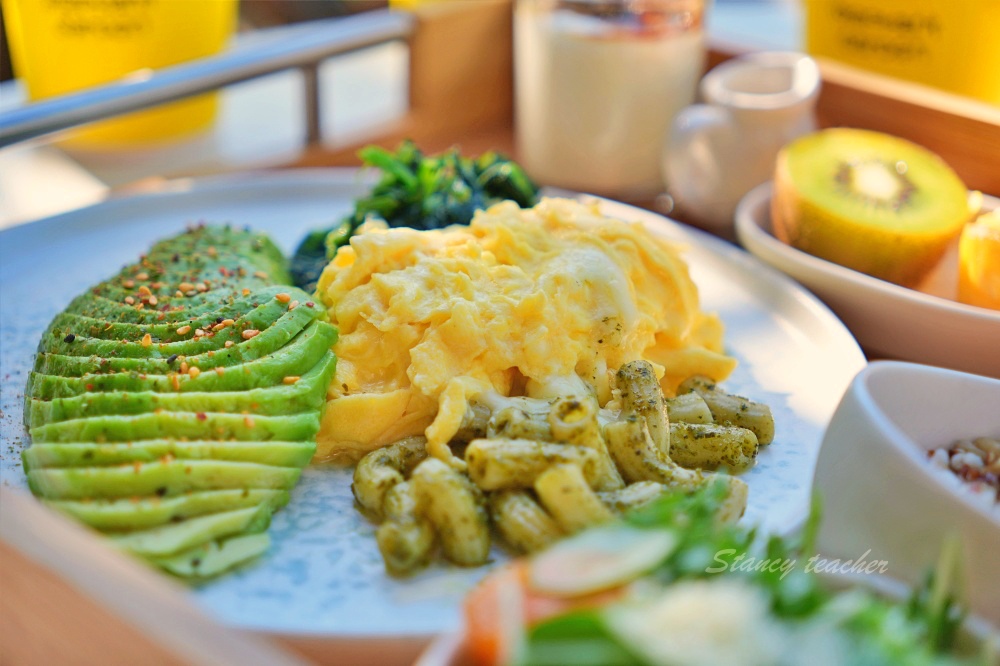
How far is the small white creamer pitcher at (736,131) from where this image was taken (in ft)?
8.33

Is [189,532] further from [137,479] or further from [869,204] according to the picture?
[869,204]

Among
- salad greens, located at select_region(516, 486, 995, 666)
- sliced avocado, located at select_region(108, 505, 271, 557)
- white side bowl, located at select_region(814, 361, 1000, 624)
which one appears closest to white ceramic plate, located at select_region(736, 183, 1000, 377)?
white side bowl, located at select_region(814, 361, 1000, 624)

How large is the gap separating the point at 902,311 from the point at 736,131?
786 millimetres

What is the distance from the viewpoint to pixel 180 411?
1514 mm

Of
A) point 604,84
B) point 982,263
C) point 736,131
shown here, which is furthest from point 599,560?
point 604,84

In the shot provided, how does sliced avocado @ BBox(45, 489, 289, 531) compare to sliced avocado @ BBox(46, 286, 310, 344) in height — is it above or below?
below

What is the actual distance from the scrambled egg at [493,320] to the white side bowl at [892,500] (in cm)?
50

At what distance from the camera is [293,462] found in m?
1.58

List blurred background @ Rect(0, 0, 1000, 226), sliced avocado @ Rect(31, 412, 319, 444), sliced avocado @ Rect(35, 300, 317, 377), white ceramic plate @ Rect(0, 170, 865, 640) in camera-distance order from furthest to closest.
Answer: blurred background @ Rect(0, 0, 1000, 226), sliced avocado @ Rect(35, 300, 317, 377), sliced avocado @ Rect(31, 412, 319, 444), white ceramic plate @ Rect(0, 170, 865, 640)

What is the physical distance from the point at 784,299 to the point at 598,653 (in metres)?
1.51

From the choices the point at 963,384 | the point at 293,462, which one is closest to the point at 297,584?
the point at 293,462

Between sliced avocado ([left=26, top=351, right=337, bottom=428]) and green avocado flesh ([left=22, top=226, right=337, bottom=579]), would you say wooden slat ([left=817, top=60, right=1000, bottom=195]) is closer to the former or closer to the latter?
green avocado flesh ([left=22, top=226, right=337, bottom=579])

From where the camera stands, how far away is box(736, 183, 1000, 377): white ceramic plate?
6.23 ft

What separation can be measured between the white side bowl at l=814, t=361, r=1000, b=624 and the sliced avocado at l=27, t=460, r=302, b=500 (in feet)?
2.95
